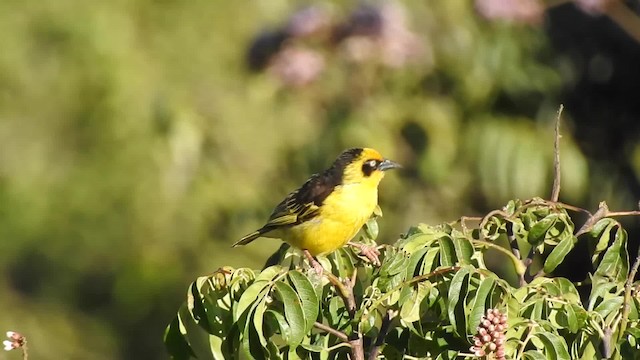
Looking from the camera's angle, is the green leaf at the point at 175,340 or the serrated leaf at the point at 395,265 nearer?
the serrated leaf at the point at 395,265

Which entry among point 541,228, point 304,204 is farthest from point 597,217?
point 304,204

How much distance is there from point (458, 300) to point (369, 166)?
6.53 ft

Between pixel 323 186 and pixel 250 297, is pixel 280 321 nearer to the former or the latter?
pixel 250 297

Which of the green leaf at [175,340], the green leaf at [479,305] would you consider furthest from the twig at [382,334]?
the green leaf at [175,340]

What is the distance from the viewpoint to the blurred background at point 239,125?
6301 mm

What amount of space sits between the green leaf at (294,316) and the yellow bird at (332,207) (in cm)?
147

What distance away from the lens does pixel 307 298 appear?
282cm

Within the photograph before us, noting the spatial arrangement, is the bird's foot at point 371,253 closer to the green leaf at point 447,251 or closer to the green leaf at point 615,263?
the green leaf at point 447,251

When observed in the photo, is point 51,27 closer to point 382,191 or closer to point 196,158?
point 196,158

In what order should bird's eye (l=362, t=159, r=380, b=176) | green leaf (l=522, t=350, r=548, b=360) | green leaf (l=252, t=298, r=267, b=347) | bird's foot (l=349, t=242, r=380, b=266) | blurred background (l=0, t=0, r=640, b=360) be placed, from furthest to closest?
blurred background (l=0, t=0, r=640, b=360)
bird's eye (l=362, t=159, r=380, b=176)
bird's foot (l=349, t=242, r=380, b=266)
green leaf (l=252, t=298, r=267, b=347)
green leaf (l=522, t=350, r=548, b=360)

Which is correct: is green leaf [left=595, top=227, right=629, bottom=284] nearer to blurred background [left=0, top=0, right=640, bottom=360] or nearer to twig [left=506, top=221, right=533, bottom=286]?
twig [left=506, top=221, right=533, bottom=286]

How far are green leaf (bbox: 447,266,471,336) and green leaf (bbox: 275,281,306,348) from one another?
31 cm

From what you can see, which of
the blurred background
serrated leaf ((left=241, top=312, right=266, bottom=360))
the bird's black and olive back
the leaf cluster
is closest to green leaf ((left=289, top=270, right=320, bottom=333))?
the leaf cluster

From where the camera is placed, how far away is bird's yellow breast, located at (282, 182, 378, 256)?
436 cm
